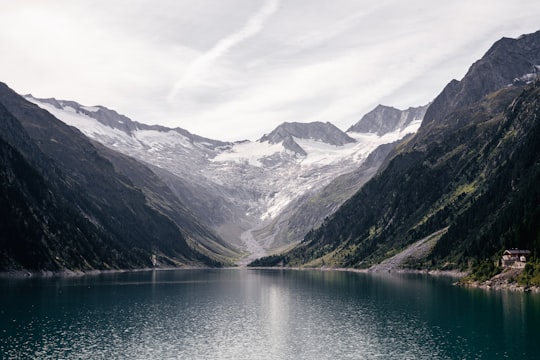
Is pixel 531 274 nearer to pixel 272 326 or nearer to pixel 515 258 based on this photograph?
pixel 515 258

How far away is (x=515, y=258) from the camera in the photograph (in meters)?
166

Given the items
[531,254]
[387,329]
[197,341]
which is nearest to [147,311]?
[197,341]

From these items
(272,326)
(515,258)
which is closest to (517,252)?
(515,258)

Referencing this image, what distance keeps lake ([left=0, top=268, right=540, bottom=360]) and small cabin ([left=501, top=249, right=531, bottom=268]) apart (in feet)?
55.0

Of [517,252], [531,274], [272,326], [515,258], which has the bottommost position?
[272,326]

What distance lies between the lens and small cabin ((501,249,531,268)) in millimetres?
162000

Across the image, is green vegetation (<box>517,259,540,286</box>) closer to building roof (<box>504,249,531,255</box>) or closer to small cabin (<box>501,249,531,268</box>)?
small cabin (<box>501,249,531,268</box>)

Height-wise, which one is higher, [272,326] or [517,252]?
[517,252]

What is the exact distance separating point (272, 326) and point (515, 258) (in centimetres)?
9096

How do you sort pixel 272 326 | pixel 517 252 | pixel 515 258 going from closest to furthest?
1. pixel 272 326
2. pixel 517 252
3. pixel 515 258

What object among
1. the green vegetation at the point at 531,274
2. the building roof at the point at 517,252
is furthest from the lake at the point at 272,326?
the building roof at the point at 517,252

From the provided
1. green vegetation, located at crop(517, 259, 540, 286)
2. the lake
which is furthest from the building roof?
the lake

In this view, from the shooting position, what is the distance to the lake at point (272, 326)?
85.5 metres

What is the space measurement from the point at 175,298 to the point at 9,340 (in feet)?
275
